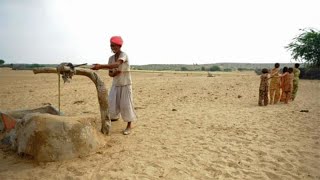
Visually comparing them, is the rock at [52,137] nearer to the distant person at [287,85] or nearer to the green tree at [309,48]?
the distant person at [287,85]

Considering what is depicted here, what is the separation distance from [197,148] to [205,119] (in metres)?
2.69

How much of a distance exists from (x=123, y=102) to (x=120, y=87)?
0.32 m

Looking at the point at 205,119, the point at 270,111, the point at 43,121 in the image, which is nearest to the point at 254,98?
the point at 270,111

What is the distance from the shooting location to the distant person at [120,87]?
6.46 meters

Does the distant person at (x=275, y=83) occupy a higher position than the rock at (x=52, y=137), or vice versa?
the distant person at (x=275, y=83)

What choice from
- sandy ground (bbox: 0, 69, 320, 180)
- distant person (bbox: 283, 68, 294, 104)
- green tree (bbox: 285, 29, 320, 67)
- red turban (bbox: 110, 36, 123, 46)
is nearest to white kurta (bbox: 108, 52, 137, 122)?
red turban (bbox: 110, 36, 123, 46)

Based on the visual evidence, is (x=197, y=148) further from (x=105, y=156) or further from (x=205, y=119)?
(x=205, y=119)

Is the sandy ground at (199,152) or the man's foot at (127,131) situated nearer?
the sandy ground at (199,152)

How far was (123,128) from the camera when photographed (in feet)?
23.6

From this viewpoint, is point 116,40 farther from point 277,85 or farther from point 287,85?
point 287,85

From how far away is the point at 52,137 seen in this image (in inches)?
201

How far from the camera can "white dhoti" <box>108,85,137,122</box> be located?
6676 mm

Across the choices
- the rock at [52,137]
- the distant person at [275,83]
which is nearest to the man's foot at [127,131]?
the rock at [52,137]

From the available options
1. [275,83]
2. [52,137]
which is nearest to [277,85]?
[275,83]
